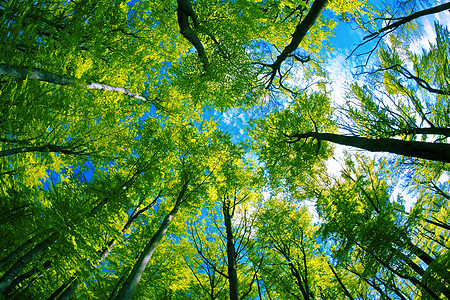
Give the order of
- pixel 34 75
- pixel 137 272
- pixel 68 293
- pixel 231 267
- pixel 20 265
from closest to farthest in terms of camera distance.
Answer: pixel 34 75 → pixel 20 265 → pixel 137 272 → pixel 68 293 → pixel 231 267

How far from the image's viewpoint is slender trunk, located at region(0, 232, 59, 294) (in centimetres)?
331

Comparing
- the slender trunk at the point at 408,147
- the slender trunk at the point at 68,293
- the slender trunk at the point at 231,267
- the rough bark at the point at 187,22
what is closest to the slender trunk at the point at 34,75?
the slender trunk at the point at 68,293

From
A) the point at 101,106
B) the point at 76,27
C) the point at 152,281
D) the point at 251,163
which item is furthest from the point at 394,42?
the point at 152,281

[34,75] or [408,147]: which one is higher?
[34,75]

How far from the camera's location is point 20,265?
3396mm

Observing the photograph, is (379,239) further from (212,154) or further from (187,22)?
(187,22)

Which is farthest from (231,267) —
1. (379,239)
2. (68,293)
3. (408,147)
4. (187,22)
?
(187,22)

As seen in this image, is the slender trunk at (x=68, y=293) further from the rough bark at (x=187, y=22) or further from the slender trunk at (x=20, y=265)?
the rough bark at (x=187, y=22)

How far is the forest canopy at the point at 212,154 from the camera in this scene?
9.24 ft

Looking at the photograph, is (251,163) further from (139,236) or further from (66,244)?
(66,244)

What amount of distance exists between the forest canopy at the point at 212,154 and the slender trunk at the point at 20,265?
1.0 inches

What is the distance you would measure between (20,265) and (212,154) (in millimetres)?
4891

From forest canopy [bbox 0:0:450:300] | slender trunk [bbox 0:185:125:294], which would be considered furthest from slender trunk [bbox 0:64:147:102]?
slender trunk [bbox 0:185:125:294]

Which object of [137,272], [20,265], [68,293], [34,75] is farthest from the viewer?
[68,293]
